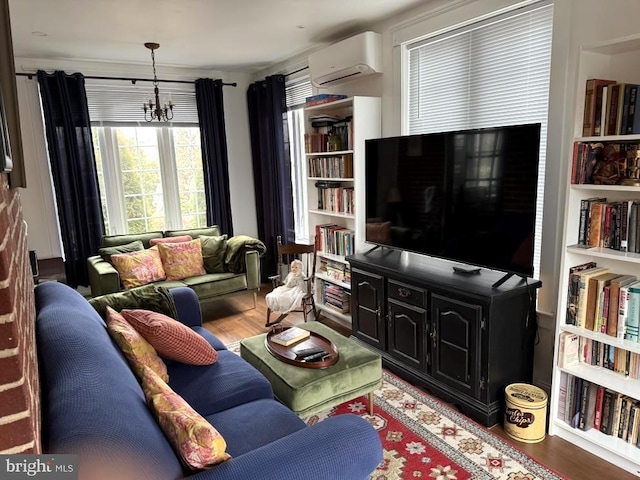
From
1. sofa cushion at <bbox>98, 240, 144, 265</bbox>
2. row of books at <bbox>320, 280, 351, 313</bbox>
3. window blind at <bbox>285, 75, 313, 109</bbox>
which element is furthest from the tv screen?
sofa cushion at <bbox>98, 240, 144, 265</bbox>

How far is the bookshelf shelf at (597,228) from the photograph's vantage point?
2072mm

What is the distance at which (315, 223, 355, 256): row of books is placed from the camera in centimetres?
390

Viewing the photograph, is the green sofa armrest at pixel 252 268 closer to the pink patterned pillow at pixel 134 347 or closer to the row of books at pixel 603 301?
the pink patterned pillow at pixel 134 347

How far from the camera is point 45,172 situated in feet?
14.5

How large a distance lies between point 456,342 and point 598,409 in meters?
0.77

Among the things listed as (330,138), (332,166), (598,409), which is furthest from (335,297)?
(598,409)

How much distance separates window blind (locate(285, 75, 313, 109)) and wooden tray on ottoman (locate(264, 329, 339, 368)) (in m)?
2.71

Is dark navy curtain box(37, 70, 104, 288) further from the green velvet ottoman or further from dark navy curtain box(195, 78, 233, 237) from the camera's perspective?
the green velvet ottoman

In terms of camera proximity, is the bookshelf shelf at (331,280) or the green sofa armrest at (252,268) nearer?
the bookshelf shelf at (331,280)

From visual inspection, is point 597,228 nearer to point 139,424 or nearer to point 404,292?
point 404,292

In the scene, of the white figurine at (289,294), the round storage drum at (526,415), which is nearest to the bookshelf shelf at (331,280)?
the white figurine at (289,294)

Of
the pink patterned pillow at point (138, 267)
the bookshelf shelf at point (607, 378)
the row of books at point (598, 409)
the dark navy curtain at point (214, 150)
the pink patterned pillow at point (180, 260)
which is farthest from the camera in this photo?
the dark navy curtain at point (214, 150)

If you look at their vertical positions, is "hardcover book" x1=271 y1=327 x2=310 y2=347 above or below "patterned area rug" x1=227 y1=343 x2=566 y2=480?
above

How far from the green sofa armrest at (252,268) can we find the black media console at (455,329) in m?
1.63
